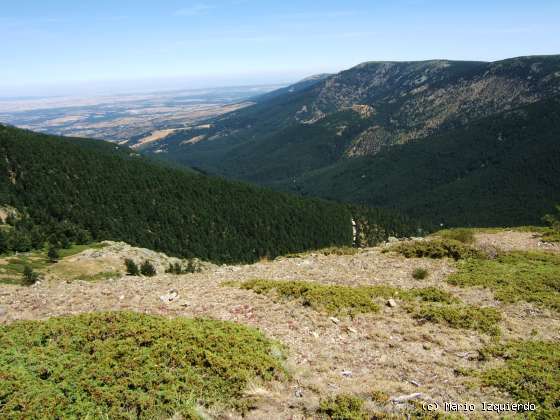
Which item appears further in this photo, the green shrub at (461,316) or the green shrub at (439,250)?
the green shrub at (439,250)

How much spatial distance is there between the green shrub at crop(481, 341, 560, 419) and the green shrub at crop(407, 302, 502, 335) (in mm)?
1756

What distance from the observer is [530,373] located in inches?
556

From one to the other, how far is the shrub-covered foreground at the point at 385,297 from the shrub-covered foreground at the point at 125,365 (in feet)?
16.8

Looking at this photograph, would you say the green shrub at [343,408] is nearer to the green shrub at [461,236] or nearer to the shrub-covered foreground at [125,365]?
the shrub-covered foreground at [125,365]

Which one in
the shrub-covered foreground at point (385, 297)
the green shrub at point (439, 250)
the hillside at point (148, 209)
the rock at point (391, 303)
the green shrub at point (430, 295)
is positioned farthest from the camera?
the hillside at point (148, 209)

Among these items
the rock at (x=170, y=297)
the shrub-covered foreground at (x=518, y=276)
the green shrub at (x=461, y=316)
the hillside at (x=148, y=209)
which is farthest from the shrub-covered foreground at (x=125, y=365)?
the hillside at (x=148, y=209)

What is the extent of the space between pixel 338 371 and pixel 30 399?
1081 centimetres

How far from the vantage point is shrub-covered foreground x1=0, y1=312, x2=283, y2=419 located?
12.0 meters

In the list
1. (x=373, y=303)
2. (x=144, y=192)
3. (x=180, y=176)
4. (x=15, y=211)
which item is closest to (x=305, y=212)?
(x=180, y=176)

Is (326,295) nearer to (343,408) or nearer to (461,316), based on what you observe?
(461,316)

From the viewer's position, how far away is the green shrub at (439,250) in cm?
3072

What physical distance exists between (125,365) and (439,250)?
26.0 metres

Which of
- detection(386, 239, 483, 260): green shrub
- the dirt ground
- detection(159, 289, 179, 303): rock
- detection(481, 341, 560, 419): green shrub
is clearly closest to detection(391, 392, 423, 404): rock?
the dirt ground

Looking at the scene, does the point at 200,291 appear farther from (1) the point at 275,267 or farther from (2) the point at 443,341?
(2) the point at 443,341
